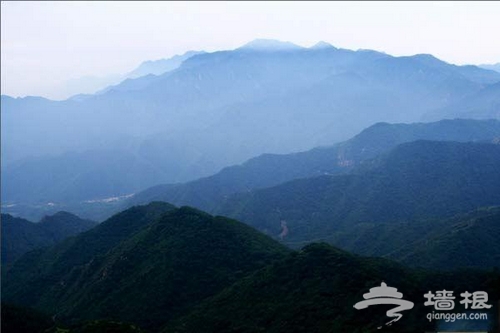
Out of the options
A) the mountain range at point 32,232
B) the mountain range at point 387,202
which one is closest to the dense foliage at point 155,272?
the mountain range at point 387,202

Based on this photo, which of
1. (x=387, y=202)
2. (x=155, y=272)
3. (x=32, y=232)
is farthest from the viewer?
(x=32, y=232)

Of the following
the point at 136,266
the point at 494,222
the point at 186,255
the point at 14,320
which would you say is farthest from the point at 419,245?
the point at 14,320

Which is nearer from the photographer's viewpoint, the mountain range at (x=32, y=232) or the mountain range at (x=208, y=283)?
the mountain range at (x=208, y=283)

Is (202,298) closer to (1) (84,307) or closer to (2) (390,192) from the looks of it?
(1) (84,307)

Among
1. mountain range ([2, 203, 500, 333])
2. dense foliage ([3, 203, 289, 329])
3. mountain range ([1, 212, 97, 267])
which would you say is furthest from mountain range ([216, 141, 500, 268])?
mountain range ([1, 212, 97, 267])

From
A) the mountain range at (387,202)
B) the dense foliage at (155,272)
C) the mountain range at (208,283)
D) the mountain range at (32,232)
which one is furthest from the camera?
the mountain range at (32,232)

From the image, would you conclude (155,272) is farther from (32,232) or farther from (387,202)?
(32,232)

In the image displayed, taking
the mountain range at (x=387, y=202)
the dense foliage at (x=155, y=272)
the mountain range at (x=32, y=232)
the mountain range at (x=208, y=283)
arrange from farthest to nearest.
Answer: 1. the mountain range at (x=32, y=232)
2. the mountain range at (x=387, y=202)
3. the dense foliage at (x=155, y=272)
4. the mountain range at (x=208, y=283)

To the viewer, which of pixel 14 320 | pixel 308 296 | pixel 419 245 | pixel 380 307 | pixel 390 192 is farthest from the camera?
pixel 390 192

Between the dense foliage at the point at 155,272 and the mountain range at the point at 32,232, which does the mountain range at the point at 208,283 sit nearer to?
the dense foliage at the point at 155,272

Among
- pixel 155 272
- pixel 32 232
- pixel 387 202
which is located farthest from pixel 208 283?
pixel 32 232

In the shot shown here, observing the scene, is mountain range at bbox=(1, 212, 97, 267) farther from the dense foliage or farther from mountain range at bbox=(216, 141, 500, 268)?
mountain range at bbox=(216, 141, 500, 268)
